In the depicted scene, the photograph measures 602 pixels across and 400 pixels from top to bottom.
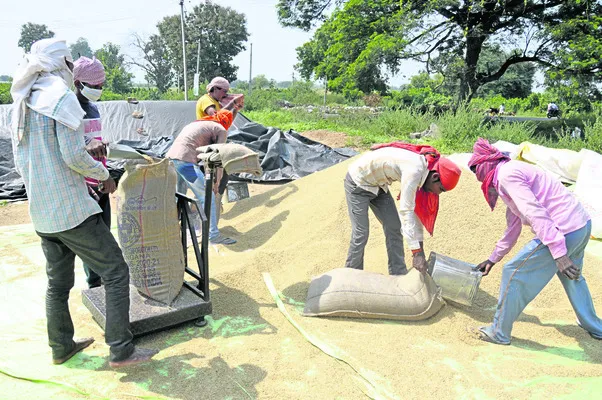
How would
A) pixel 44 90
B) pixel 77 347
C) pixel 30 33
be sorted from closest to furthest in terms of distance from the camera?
pixel 44 90 < pixel 77 347 < pixel 30 33

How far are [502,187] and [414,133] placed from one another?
23.7ft

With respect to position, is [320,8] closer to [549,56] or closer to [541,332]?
[549,56]

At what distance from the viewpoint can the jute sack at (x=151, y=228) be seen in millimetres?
2523

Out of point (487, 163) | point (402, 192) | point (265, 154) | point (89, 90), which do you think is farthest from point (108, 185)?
point (265, 154)

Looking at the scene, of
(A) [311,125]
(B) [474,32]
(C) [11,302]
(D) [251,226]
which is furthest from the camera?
(A) [311,125]

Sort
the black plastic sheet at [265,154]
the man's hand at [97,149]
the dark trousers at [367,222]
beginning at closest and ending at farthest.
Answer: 1. the man's hand at [97,149]
2. the dark trousers at [367,222]
3. the black plastic sheet at [265,154]

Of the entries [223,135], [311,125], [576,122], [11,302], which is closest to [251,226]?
[223,135]

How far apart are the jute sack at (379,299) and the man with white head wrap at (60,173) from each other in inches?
46.1

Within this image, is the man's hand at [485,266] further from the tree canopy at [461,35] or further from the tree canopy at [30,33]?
the tree canopy at [30,33]

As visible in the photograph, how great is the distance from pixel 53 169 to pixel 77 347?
973 millimetres

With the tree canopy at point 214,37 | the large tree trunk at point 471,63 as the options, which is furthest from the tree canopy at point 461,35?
the tree canopy at point 214,37

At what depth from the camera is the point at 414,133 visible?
31.0 feet

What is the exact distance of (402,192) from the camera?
8.43 ft

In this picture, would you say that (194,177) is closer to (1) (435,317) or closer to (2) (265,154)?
(1) (435,317)
